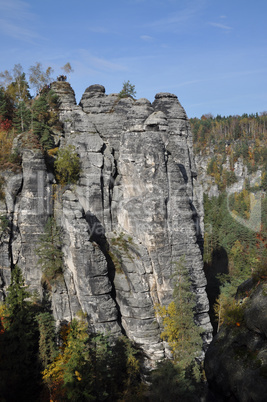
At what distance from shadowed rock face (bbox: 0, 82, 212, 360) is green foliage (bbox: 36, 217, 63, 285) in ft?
2.53

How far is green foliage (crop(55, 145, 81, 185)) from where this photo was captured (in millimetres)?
29184

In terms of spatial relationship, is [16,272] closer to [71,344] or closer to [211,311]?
[71,344]

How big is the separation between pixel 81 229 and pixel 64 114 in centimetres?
1500

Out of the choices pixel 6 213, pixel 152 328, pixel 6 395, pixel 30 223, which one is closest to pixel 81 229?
pixel 30 223

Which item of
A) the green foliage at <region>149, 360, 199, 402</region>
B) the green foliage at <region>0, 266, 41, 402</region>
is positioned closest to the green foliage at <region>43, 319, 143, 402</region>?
the green foliage at <region>0, 266, 41, 402</region>

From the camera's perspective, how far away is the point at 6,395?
68.2ft

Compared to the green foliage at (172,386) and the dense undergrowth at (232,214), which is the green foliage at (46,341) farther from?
the dense undergrowth at (232,214)

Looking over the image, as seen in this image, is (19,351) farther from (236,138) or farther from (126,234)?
(236,138)

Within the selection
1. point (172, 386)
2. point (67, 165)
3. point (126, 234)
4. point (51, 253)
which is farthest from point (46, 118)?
point (172, 386)

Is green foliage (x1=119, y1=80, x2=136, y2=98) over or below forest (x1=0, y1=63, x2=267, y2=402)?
over

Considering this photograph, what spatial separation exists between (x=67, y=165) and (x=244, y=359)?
2201cm

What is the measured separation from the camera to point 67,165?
2909 centimetres

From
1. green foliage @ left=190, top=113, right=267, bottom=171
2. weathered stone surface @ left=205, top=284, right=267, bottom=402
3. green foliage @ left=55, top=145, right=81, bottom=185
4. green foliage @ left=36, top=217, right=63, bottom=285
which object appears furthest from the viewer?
green foliage @ left=190, top=113, right=267, bottom=171

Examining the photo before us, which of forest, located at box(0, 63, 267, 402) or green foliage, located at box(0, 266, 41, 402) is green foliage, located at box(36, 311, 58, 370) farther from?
green foliage, located at box(0, 266, 41, 402)
